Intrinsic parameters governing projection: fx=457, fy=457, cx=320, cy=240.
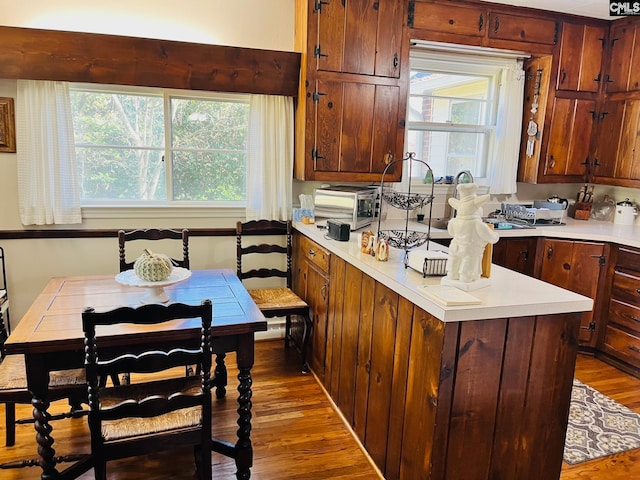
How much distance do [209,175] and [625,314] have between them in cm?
318

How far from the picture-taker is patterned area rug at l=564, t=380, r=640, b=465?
7.84 ft

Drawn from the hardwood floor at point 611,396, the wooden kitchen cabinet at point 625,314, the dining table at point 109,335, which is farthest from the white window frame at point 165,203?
the wooden kitchen cabinet at point 625,314

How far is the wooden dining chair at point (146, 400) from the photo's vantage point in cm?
156

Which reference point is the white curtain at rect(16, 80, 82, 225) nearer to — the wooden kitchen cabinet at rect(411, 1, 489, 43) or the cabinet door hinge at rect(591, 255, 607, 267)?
the wooden kitchen cabinet at rect(411, 1, 489, 43)

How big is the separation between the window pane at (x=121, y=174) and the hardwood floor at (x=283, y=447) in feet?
4.70

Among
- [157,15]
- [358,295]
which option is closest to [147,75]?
[157,15]

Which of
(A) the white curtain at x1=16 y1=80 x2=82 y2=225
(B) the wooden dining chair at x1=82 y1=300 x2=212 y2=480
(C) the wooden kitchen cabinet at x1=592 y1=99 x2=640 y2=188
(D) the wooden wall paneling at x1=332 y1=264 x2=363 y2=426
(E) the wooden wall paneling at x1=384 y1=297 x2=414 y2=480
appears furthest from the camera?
(C) the wooden kitchen cabinet at x1=592 y1=99 x2=640 y2=188

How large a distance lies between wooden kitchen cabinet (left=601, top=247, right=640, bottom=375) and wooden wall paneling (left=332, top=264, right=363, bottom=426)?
2.15 meters

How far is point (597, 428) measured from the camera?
2580 mm

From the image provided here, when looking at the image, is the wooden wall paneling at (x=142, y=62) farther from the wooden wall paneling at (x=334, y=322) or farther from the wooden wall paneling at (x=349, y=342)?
the wooden wall paneling at (x=349, y=342)

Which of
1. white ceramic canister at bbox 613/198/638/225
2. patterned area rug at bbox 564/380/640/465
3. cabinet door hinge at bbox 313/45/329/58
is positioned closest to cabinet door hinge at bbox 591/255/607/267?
white ceramic canister at bbox 613/198/638/225

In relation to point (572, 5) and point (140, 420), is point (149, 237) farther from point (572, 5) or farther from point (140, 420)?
point (572, 5)

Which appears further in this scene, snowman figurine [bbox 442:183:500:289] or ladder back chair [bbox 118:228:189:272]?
ladder back chair [bbox 118:228:189:272]

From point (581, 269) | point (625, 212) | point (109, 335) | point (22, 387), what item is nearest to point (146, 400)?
point (109, 335)
